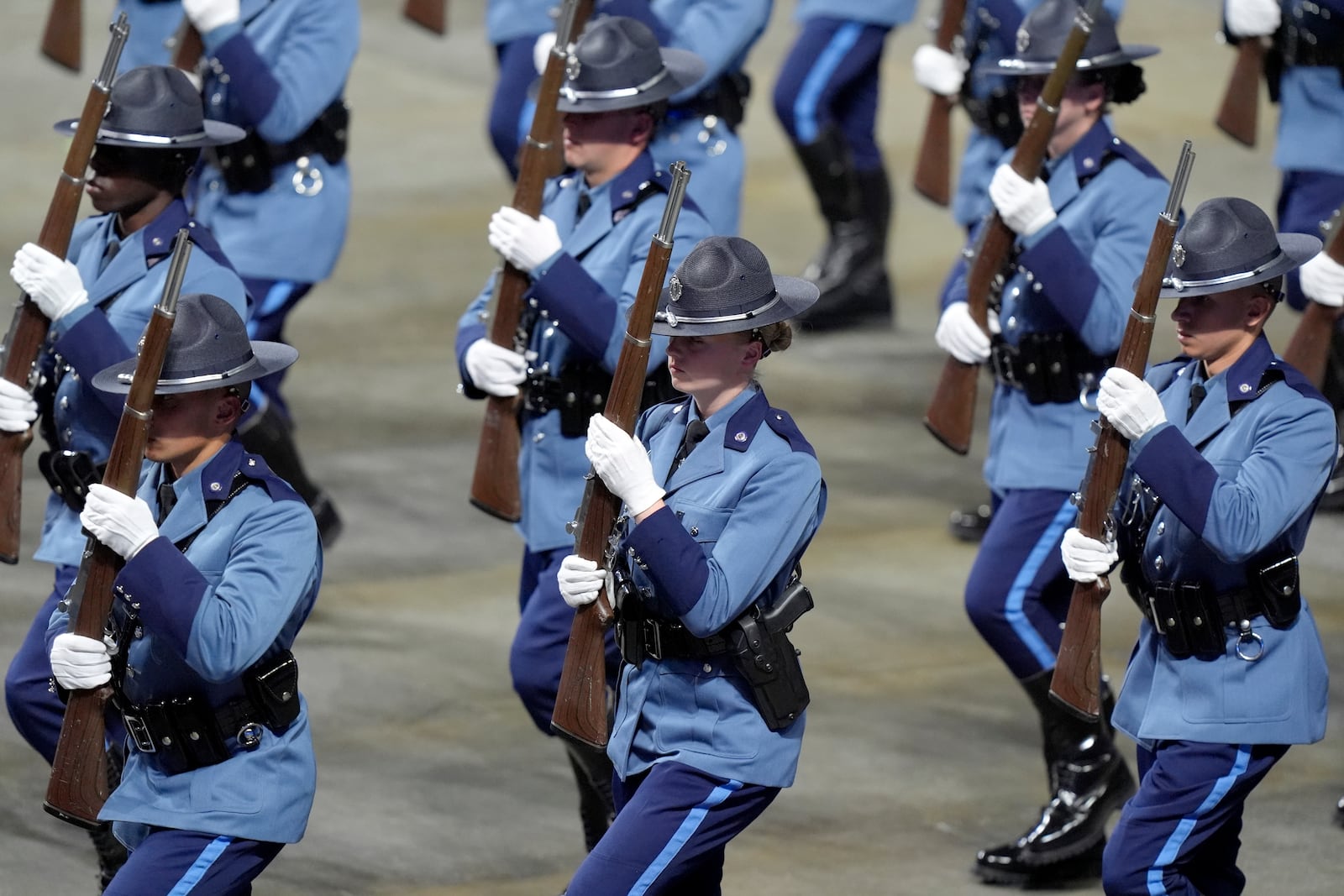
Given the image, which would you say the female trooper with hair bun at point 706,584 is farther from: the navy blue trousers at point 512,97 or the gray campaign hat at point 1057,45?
the navy blue trousers at point 512,97

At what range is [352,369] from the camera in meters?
9.72

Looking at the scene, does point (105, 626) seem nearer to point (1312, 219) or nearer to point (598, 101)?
point (598, 101)

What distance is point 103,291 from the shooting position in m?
5.58

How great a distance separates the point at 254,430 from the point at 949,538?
2.48m

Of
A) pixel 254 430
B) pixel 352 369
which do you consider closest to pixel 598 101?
pixel 254 430

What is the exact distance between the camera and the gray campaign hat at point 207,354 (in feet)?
14.6

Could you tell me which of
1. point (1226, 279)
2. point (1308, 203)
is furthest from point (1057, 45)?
point (1308, 203)

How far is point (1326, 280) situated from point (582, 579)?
2.75 meters

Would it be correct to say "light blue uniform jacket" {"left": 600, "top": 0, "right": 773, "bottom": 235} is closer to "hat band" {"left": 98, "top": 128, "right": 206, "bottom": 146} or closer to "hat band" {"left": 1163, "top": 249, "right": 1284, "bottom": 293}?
"hat band" {"left": 98, "top": 128, "right": 206, "bottom": 146}

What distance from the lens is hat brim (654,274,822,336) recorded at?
4.49 meters

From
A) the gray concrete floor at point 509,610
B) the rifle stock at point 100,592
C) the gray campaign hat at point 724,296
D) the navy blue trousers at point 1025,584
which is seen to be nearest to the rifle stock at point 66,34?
the gray concrete floor at point 509,610

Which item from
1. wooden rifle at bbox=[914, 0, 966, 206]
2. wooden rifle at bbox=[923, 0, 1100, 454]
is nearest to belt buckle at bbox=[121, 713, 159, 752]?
wooden rifle at bbox=[923, 0, 1100, 454]

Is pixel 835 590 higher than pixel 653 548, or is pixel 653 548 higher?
pixel 653 548

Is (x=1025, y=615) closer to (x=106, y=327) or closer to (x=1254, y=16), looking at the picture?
(x=106, y=327)
